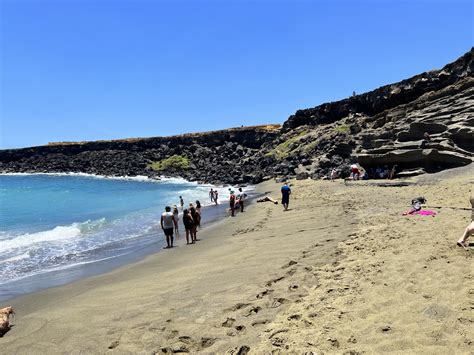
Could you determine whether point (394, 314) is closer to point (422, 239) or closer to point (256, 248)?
point (422, 239)

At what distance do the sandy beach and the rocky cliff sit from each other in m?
19.0

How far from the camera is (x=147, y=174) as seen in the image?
86.2 meters

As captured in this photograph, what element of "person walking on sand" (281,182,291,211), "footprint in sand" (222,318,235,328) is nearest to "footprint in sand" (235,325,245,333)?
"footprint in sand" (222,318,235,328)

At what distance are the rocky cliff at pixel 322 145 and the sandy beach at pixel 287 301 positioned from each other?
62.3 feet

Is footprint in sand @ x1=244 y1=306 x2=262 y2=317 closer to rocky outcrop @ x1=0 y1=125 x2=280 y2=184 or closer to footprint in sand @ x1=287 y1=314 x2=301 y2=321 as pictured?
footprint in sand @ x1=287 y1=314 x2=301 y2=321

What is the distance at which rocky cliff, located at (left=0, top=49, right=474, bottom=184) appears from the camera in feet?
95.6

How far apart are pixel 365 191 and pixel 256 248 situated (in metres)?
13.4

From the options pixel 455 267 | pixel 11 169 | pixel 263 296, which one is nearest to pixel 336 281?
pixel 263 296

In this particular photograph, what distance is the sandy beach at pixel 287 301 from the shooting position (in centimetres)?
507

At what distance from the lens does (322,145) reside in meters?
54.5

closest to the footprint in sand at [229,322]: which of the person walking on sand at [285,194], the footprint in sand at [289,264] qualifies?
the footprint in sand at [289,264]

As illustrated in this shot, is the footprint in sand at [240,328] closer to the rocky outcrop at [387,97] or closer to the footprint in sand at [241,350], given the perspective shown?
the footprint in sand at [241,350]

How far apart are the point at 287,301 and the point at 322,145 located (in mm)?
49634

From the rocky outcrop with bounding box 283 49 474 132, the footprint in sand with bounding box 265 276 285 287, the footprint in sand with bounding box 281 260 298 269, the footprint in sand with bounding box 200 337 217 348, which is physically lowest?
the footprint in sand with bounding box 200 337 217 348
